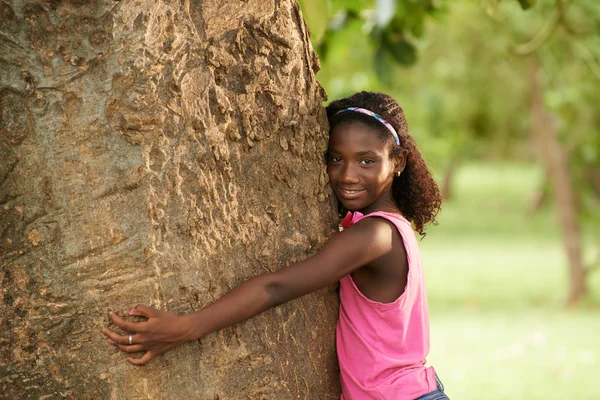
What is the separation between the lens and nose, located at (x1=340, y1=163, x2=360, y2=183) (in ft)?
7.73

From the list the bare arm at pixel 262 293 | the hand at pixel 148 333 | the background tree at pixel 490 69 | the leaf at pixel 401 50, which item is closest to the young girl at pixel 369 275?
the bare arm at pixel 262 293

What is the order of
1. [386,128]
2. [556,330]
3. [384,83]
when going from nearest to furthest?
[386,128], [384,83], [556,330]

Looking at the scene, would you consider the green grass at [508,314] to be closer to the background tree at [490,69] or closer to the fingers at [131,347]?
the background tree at [490,69]

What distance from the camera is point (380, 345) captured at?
230 centimetres

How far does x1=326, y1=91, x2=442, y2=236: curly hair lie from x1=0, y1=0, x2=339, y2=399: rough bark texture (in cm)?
54

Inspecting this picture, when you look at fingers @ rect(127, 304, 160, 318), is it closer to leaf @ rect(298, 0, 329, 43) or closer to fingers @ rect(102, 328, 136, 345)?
fingers @ rect(102, 328, 136, 345)

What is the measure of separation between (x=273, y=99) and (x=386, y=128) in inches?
19.5

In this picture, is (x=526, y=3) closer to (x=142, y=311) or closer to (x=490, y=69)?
(x=142, y=311)

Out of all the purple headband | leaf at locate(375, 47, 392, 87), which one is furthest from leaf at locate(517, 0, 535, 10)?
leaf at locate(375, 47, 392, 87)

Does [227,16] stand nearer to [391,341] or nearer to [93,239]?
[93,239]

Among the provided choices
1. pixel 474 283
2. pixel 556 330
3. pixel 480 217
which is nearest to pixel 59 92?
pixel 556 330

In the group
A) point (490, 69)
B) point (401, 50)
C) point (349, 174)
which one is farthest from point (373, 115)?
point (490, 69)

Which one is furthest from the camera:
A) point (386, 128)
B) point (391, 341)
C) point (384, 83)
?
point (384, 83)

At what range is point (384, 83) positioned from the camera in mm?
4293
